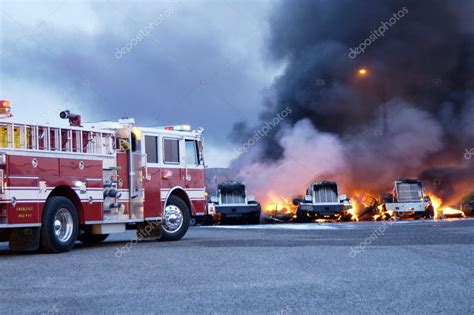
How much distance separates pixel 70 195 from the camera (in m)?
15.0

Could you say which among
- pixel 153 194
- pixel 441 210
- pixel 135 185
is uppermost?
pixel 135 185

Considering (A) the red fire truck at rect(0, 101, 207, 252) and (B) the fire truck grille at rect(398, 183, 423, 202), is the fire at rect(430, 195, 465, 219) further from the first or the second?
(A) the red fire truck at rect(0, 101, 207, 252)

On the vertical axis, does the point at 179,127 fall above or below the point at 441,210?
above

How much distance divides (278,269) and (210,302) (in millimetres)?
2961

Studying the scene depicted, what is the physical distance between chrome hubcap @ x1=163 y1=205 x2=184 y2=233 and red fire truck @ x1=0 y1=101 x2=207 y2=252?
21mm

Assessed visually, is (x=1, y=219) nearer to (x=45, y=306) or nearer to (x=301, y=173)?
(x=45, y=306)

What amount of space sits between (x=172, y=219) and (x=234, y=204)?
14.5m

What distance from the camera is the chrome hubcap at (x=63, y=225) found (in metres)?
14.6

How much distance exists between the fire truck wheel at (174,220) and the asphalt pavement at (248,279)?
2267 millimetres

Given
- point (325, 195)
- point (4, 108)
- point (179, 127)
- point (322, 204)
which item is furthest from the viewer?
point (325, 195)

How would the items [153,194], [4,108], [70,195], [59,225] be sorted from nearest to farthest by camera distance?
[4,108] → [59,225] → [70,195] → [153,194]

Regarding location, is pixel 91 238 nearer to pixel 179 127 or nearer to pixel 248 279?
pixel 179 127

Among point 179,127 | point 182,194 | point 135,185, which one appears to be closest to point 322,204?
point 179,127

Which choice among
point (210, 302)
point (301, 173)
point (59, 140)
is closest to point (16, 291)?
point (210, 302)
